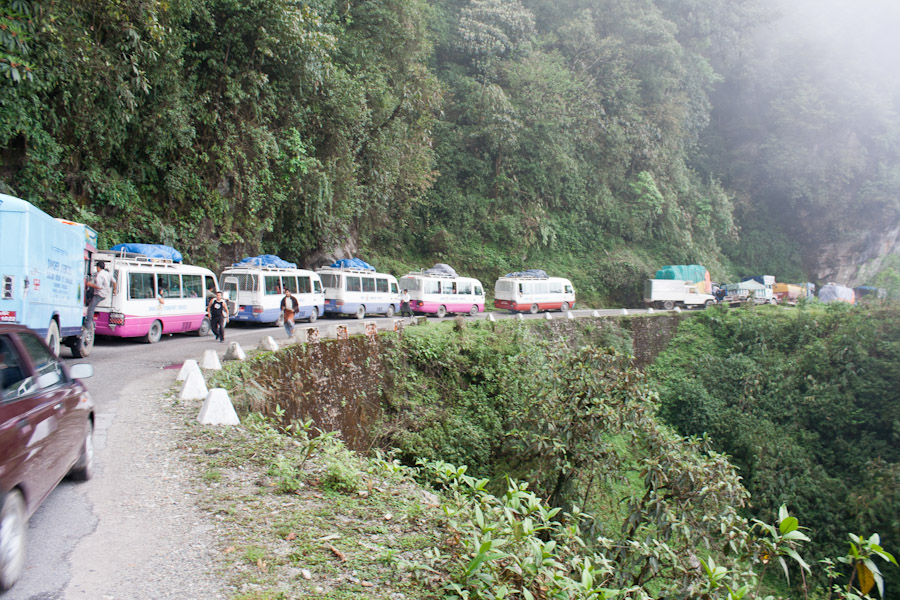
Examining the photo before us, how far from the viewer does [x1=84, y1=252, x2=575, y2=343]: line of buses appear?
43.8 feet

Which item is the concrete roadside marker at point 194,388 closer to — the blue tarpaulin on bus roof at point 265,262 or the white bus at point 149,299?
the white bus at point 149,299

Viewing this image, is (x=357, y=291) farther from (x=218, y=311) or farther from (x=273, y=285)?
(x=218, y=311)

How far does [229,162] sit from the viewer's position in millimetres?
19031

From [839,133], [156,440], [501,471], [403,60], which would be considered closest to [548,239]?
[403,60]

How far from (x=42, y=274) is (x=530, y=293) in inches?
807

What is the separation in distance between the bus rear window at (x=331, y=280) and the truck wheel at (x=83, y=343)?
10.6 metres

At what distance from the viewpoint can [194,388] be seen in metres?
7.93

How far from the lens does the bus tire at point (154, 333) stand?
14.1 metres

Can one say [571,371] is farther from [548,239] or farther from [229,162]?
[548,239]

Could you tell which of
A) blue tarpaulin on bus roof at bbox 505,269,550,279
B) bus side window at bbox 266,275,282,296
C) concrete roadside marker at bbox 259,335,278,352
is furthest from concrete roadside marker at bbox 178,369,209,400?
blue tarpaulin on bus roof at bbox 505,269,550,279

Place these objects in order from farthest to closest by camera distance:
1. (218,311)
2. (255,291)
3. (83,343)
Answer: (255,291) → (218,311) → (83,343)

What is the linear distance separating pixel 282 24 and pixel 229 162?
4788 mm

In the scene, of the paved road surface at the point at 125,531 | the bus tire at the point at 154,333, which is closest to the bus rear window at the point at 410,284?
the bus tire at the point at 154,333

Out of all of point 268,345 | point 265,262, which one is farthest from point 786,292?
point 268,345
